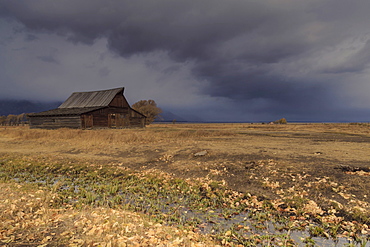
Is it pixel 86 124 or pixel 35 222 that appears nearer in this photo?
pixel 35 222

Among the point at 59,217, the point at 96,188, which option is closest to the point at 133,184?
the point at 96,188

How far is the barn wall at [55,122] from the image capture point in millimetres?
36906

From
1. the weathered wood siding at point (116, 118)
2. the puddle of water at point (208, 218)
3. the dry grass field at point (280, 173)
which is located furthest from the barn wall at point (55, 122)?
the puddle of water at point (208, 218)

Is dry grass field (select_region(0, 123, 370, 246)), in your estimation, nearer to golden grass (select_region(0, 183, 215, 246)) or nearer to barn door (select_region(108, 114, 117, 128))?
golden grass (select_region(0, 183, 215, 246))

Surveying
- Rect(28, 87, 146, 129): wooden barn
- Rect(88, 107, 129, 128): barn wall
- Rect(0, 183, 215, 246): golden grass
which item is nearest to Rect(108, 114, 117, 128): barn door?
Rect(28, 87, 146, 129): wooden barn

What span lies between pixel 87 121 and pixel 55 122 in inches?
315

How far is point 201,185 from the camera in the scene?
342 inches

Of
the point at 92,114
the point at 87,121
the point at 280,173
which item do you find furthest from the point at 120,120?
the point at 280,173

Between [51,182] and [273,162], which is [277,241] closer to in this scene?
[273,162]

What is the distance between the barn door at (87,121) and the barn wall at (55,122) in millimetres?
833

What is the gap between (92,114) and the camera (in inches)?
1495

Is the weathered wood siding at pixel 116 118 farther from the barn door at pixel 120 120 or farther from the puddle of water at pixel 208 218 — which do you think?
the puddle of water at pixel 208 218

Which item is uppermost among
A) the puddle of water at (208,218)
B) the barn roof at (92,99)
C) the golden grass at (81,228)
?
the barn roof at (92,99)

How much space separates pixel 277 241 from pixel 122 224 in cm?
380
